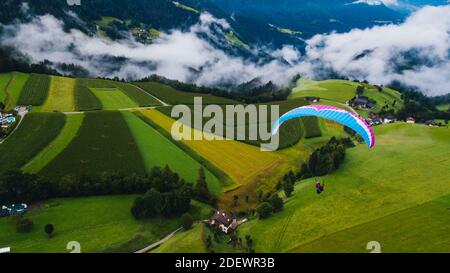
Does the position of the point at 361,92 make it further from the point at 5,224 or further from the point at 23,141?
the point at 5,224

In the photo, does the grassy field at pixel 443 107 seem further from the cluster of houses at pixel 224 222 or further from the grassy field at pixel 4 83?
the grassy field at pixel 4 83

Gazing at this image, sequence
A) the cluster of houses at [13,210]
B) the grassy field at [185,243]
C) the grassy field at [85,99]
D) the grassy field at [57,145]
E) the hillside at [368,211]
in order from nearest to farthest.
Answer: the hillside at [368,211] → the grassy field at [185,243] → the cluster of houses at [13,210] → the grassy field at [57,145] → the grassy field at [85,99]

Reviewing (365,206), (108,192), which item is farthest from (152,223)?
(365,206)

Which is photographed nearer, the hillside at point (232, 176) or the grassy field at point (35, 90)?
the hillside at point (232, 176)

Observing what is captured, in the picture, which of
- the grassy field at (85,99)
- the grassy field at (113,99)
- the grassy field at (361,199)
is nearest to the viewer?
the grassy field at (361,199)

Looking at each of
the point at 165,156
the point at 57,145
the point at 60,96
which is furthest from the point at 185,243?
Result: the point at 60,96

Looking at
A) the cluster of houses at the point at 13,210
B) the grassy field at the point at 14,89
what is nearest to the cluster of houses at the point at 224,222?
the cluster of houses at the point at 13,210

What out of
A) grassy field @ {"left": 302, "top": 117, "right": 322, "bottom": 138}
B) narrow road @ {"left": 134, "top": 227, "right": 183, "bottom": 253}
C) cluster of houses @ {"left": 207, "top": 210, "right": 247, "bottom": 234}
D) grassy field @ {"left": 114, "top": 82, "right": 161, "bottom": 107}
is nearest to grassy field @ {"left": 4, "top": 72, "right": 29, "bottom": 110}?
grassy field @ {"left": 114, "top": 82, "right": 161, "bottom": 107}
